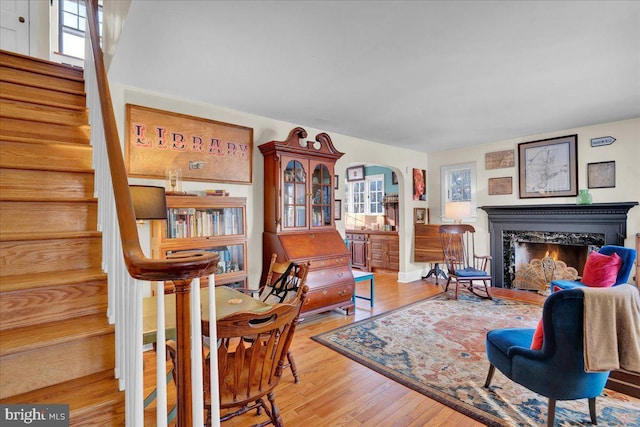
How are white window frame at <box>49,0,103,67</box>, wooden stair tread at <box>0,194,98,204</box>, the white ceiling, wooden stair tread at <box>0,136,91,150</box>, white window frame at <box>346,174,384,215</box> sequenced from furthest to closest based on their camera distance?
white window frame at <box>346,174,384,215</box>, white window frame at <box>49,0,103,67</box>, the white ceiling, wooden stair tread at <box>0,136,91,150</box>, wooden stair tread at <box>0,194,98,204</box>

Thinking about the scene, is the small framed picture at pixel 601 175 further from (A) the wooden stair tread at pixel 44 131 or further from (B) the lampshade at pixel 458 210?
(A) the wooden stair tread at pixel 44 131

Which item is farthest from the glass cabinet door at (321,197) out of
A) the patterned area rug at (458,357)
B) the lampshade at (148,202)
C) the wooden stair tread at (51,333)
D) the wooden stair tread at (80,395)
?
the wooden stair tread at (80,395)

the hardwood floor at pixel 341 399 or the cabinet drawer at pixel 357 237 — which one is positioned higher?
the cabinet drawer at pixel 357 237

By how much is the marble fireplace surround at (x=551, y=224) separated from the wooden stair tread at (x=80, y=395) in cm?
544

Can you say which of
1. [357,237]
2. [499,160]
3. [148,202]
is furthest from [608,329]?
[357,237]

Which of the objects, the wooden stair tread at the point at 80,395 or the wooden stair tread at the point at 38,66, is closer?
the wooden stair tread at the point at 80,395

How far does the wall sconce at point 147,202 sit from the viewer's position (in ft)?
6.22

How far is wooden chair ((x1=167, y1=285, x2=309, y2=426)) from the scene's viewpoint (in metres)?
1.37

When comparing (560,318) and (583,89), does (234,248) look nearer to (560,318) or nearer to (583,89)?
(560,318)

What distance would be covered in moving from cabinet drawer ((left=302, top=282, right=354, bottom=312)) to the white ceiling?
206 centimetres

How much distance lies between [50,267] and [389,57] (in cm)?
249

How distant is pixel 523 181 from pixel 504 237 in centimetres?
95

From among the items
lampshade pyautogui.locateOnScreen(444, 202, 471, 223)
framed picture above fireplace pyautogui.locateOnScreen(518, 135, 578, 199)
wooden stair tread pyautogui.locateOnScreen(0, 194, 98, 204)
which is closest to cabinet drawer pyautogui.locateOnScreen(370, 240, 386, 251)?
lampshade pyautogui.locateOnScreen(444, 202, 471, 223)

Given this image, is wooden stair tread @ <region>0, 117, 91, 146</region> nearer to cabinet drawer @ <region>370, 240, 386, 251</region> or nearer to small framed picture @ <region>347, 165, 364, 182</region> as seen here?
cabinet drawer @ <region>370, 240, 386, 251</region>
